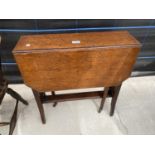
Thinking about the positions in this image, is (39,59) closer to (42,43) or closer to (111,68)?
(42,43)

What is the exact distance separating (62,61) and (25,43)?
292 mm

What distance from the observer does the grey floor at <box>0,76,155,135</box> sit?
1608 mm

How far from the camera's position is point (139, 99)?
1.92 m

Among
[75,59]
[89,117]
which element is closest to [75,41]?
[75,59]

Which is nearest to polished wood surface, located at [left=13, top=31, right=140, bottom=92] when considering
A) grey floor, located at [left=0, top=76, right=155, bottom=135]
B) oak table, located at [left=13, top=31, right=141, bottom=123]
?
oak table, located at [left=13, top=31, right=141, bottom=123]

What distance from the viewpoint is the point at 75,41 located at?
1.14m

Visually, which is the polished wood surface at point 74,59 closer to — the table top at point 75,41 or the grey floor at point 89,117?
the table top at point 75,41

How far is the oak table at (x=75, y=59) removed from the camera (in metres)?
1.06

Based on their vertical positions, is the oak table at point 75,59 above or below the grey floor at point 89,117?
above

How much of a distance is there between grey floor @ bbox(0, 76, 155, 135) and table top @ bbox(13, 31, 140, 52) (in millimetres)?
884

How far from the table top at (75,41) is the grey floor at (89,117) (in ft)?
2.90

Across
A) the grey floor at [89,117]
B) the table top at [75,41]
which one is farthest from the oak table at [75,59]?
the grey floor at [89,117]

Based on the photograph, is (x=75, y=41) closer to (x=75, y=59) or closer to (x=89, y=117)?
(x=75, y=59)
